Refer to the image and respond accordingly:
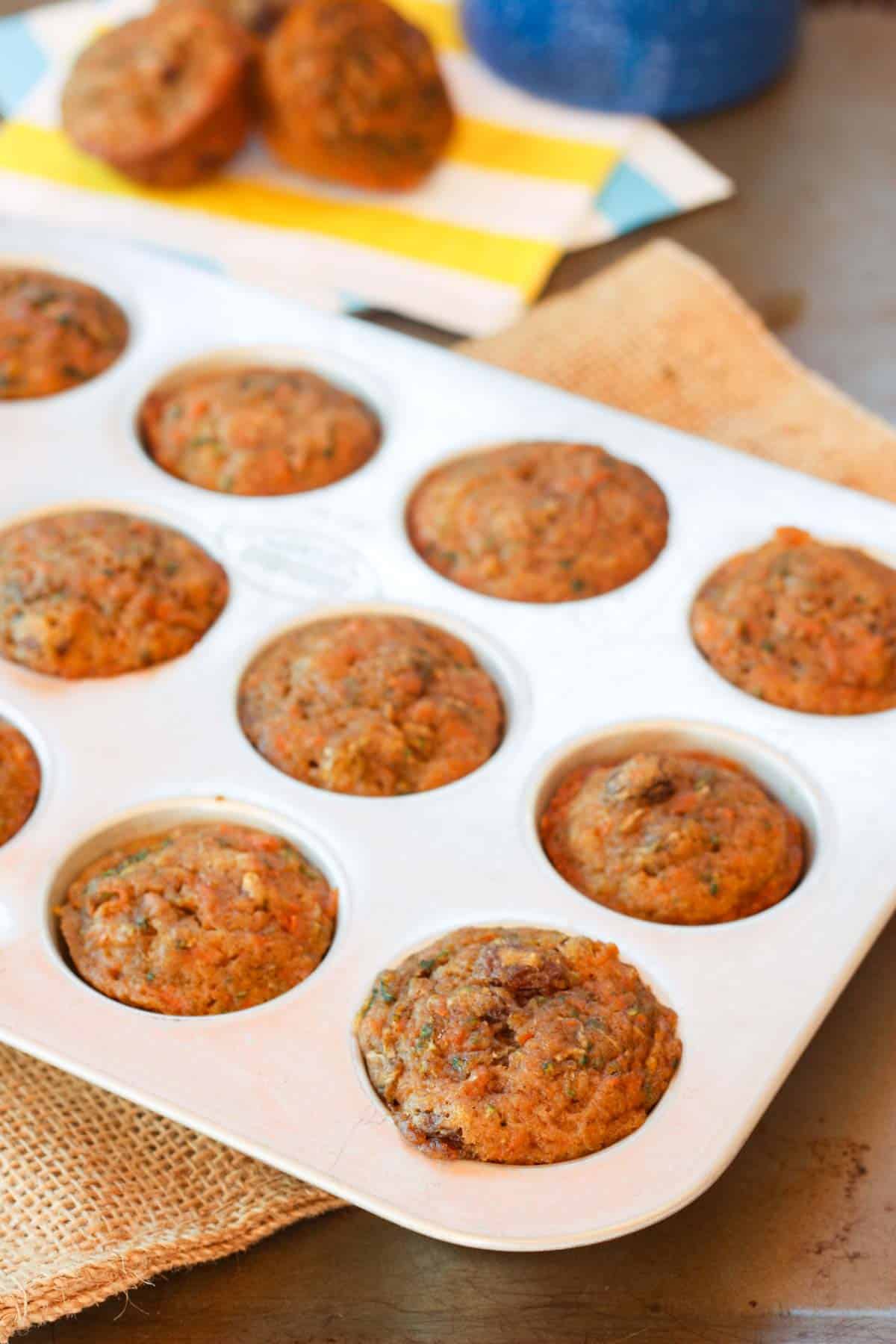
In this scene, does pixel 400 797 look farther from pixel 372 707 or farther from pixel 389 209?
pixel 389 209

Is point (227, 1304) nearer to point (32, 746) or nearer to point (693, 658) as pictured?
point (32, 746)

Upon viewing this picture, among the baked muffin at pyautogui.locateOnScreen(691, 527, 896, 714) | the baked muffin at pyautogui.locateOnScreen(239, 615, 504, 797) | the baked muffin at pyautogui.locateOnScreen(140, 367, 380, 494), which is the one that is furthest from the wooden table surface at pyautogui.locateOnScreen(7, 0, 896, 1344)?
the baked muffin at pyautogui.locateOnScreen(140, 367, 380, 494)

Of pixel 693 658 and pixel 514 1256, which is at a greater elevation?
pixel 693 658

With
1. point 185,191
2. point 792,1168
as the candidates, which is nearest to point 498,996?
point 792,1168

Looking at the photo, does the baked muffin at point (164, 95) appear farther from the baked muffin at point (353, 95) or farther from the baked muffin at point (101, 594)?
the baked muffin at point (101, 594)

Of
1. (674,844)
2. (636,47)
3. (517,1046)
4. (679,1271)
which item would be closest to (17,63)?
(636,47)
